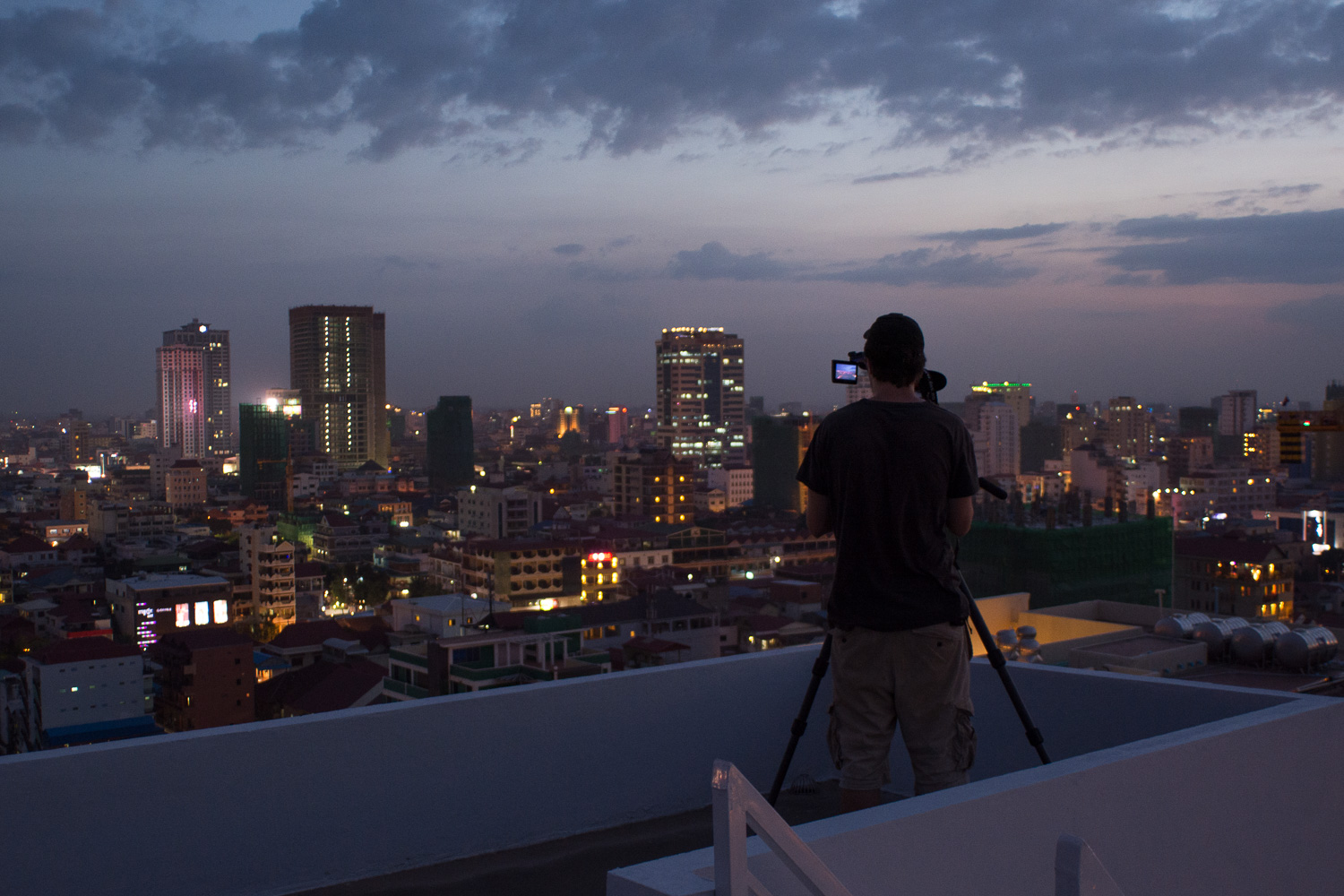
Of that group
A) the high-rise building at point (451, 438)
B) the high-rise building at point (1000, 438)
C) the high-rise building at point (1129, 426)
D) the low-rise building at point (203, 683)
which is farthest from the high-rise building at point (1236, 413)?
the low-rise building at point (203, 683)

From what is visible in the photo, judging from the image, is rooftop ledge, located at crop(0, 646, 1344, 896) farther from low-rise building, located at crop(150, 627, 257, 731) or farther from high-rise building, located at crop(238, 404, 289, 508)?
high-rise building, located at crop(238, 404, 289, 508)

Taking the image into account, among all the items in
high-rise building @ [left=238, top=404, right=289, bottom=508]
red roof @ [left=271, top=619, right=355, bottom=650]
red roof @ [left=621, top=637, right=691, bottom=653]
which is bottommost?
red roof @ [left=271, top=619, right=355, bottom=650]

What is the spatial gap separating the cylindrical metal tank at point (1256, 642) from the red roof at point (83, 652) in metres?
9.28

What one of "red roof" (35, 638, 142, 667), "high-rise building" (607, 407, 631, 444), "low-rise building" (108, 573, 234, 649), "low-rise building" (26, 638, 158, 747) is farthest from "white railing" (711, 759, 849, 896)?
"high-rise building" (607, 407, 631, 444)

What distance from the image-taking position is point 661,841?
1.81m

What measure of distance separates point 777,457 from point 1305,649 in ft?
141

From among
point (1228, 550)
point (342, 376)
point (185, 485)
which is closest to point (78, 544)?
point (185, 485)

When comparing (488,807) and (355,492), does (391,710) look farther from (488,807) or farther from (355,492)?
(355,492)

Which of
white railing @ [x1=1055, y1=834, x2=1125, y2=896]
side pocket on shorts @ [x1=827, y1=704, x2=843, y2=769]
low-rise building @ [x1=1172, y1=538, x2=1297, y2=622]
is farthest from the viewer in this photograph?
low-rise building @ [x1=1172, y1=538, x2=1297, y2=622]

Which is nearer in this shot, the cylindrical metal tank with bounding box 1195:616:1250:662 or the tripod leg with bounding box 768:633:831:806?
the tripod leg with bounding box 768:633:831:806

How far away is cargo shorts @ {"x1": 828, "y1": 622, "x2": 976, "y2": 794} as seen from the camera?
1.40m

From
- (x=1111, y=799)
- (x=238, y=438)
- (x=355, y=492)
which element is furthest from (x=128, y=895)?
(x=238, y=438)

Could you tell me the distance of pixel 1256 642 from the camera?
3588mm

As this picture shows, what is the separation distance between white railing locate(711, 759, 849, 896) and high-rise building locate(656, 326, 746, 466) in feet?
217
